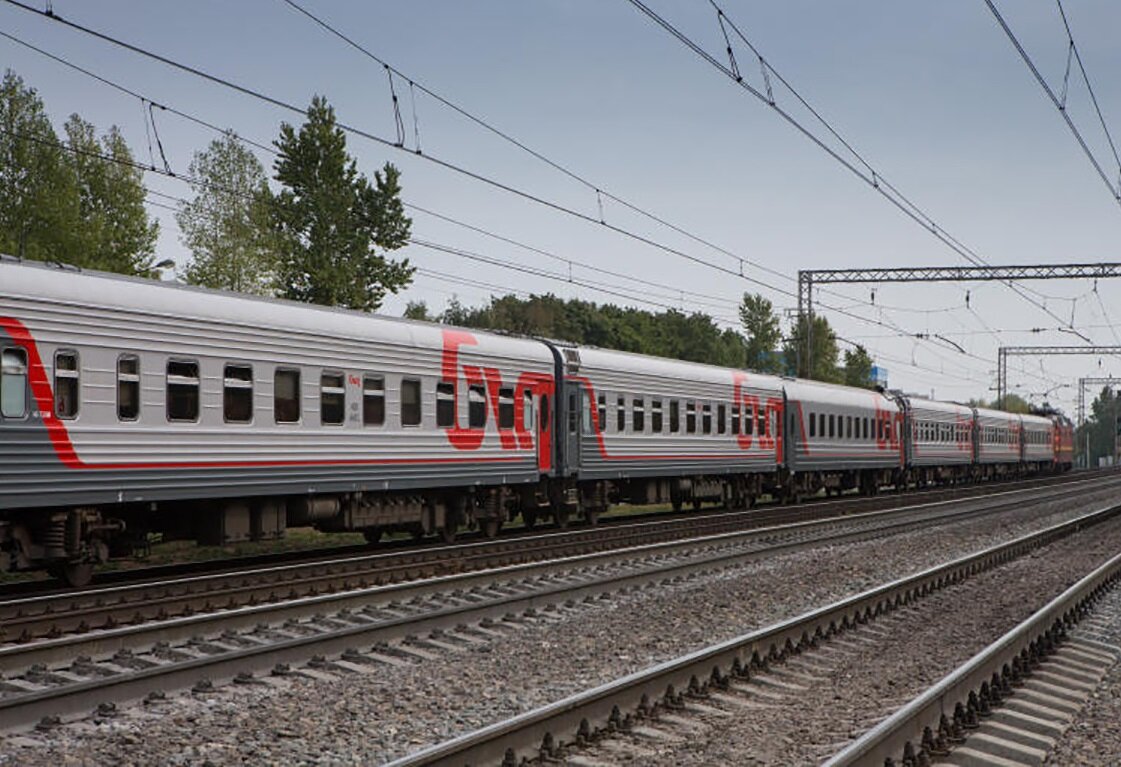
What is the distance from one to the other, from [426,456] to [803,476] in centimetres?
1995

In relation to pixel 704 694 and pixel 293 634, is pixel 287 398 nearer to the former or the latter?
pixel 293 634

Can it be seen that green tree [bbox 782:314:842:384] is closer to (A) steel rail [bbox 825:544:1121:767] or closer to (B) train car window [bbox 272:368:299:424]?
(B) train car window [bbox 272:368:299:424]

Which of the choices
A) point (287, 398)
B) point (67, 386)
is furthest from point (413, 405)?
point (67, 386)

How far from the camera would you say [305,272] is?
4462 cm

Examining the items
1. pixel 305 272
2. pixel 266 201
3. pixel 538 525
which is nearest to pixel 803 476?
pixel 538 525

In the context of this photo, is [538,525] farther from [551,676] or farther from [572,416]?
[551,676]

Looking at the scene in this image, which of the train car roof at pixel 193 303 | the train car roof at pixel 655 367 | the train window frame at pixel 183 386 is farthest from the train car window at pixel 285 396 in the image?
the train car roof at pixel 655 367

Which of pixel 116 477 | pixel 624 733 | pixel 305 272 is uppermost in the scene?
pixel 305 272

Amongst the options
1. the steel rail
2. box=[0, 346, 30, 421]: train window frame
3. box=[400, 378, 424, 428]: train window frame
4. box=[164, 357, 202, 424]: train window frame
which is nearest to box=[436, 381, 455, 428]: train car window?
box=[400, 378, 424, 428]: train window frame

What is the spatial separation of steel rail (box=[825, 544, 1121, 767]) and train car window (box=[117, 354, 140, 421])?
9.51 metres

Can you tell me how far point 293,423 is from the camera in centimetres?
1752

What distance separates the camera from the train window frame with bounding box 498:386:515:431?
2247cm

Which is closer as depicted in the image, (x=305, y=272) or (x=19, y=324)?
(x=19, y=324)

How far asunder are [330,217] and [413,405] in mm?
26094
